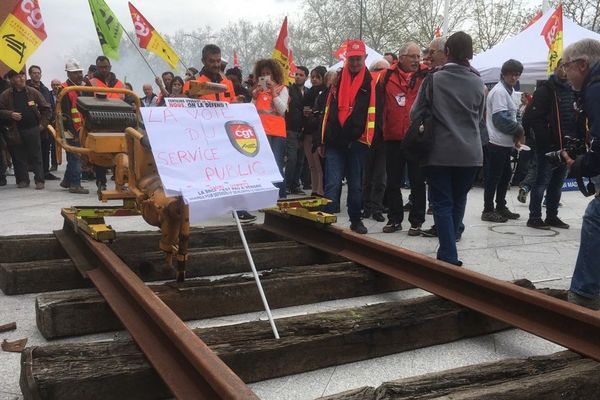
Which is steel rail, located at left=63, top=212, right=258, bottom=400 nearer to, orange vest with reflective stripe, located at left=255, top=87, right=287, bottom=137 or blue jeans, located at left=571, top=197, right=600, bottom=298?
blue jeans, located at left=571, top=197, right=600, bottom=298

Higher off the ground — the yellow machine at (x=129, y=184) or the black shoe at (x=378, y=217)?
the yellow machine at (x=129, y=184)

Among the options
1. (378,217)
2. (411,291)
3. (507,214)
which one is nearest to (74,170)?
(378,217)

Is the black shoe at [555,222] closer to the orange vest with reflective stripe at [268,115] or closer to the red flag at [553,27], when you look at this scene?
the orange vest with reflective stripe at [268,115]

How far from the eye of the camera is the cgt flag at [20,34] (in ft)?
26.8

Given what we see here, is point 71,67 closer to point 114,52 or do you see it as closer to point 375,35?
point 114,52

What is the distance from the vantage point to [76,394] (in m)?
2.23

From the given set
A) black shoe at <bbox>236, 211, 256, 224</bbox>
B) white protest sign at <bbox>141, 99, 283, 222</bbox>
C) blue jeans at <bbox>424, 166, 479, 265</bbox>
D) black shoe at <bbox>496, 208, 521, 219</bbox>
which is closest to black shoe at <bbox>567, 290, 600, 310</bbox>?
blue jeans at <bbox>424, 166, 479, 265</bbox>

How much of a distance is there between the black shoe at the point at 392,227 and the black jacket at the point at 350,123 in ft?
3.63

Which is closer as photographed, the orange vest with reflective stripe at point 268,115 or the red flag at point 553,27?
the orange vest with reflective stripe at point 268,115

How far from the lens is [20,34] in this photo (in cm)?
830


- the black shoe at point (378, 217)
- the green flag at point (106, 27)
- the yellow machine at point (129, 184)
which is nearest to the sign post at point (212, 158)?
the yellow machine at point (129, 184)

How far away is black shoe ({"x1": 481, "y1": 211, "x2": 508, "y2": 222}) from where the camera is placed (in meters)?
7.28

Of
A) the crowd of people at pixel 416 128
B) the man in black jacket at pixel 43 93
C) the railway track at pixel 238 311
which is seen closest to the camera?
the railway track at pixel 238 311

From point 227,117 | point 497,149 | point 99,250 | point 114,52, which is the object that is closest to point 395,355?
point 227,117
